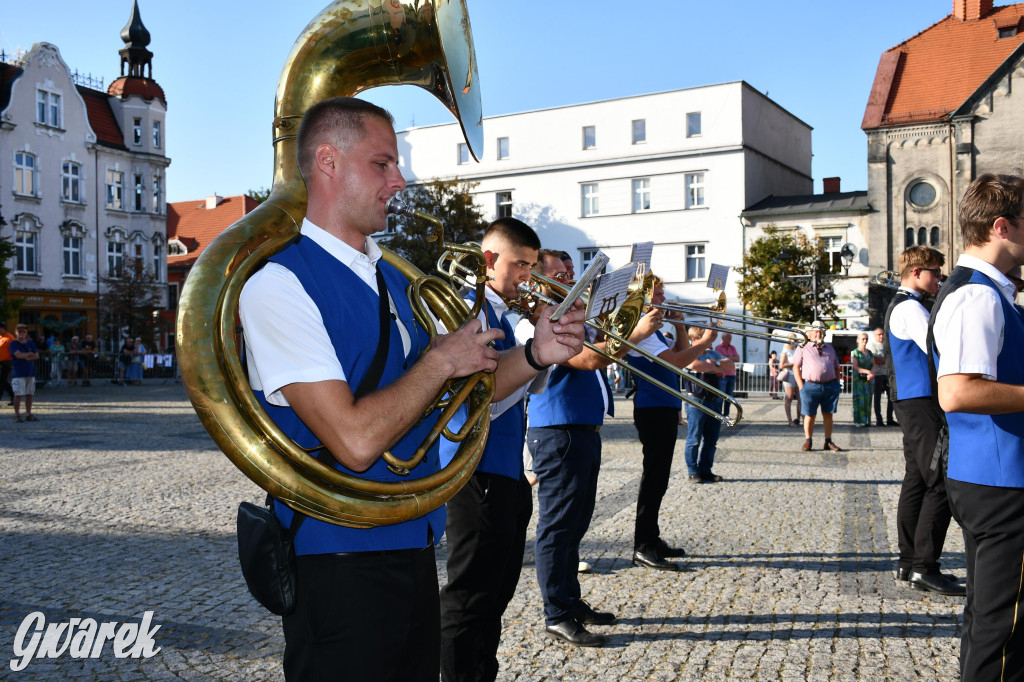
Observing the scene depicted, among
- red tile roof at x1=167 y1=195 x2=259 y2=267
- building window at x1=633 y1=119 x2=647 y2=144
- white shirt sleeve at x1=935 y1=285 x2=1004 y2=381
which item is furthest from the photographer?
red tile roof at x1=167 y1=195 x2=259 y2=267

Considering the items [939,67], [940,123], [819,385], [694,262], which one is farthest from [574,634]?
[939,67]

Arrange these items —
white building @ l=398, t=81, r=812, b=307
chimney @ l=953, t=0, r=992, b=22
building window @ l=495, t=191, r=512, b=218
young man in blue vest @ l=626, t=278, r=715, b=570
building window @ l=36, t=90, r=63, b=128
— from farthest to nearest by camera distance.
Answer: building window @ l=495, t=191, r=512, b=218
white building @ l=398, t=81, r=812, b=307
chimney @ l=953, t=0, r=992, b=22
building window @ l=36, t=90, r=63, b=128
young man in blue vest @ l=626, t=278, r=715, b=570

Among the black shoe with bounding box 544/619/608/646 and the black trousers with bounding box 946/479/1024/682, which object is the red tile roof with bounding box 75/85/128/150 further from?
the black trousers with bounding box 946/479/1024/682

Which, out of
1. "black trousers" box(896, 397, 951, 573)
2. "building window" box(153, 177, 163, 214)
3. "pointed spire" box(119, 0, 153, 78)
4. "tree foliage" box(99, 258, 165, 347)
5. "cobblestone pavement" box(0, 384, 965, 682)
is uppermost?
"pointed spire" box(119, 0, 153, 78)

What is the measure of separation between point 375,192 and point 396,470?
29.1 inches

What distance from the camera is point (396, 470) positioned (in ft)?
6.92

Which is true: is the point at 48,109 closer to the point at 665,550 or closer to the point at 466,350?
the point at 665,550

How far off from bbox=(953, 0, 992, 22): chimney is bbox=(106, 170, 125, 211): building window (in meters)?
38.0

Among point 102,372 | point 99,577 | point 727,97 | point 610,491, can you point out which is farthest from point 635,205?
point 99,577

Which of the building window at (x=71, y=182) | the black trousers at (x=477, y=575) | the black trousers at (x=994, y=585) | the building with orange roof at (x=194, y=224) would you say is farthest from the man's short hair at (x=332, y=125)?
the building with orange roof at (x=194, y=224)

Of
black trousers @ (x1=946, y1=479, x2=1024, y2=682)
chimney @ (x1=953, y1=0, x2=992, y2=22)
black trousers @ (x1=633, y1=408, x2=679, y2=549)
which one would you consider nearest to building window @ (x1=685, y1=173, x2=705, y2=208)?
chimney @ (x1=953, y1=0, x2=992, y2=22)

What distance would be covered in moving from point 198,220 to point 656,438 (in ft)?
175

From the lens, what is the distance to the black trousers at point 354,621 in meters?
2.05

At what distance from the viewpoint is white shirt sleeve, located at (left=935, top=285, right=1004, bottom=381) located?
282 centimetres
